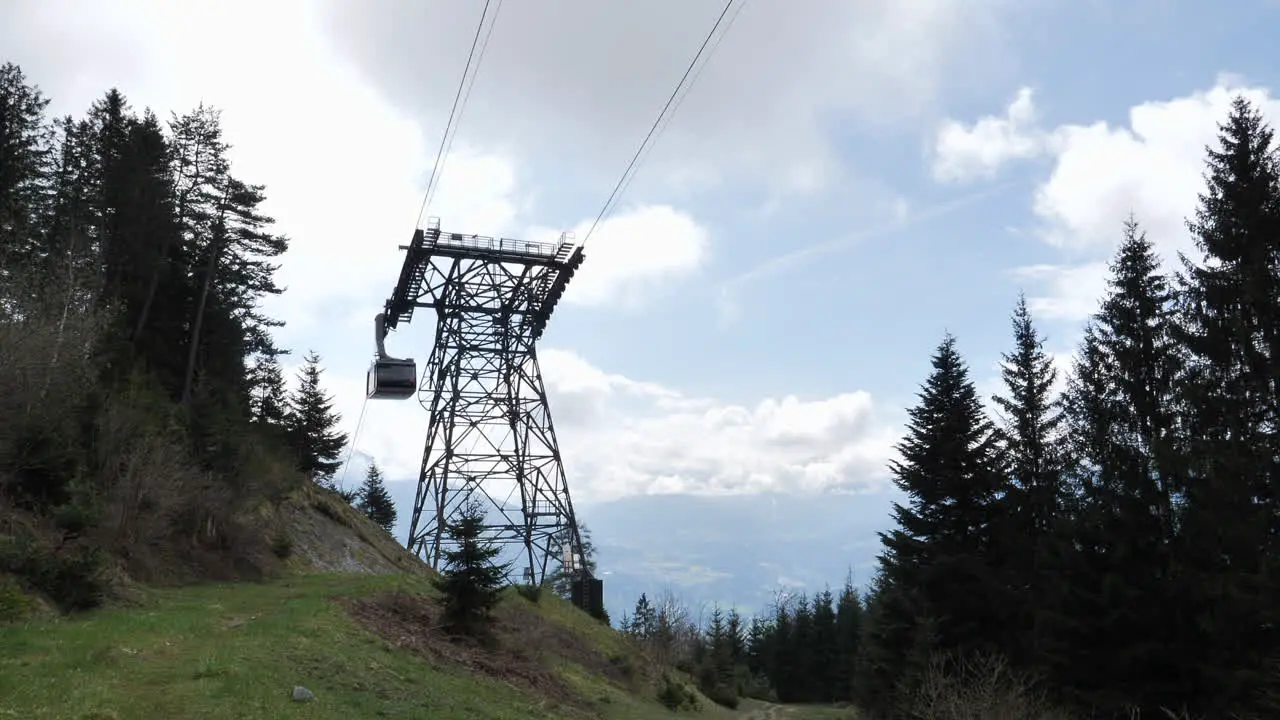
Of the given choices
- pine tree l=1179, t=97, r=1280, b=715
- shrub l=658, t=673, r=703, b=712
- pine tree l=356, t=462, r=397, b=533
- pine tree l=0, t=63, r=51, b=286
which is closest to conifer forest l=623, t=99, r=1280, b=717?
pine tree l=1179, t=97, r=1280, b=715

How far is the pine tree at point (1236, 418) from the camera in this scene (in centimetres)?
2119

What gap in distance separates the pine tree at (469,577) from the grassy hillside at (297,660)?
2.38 ft

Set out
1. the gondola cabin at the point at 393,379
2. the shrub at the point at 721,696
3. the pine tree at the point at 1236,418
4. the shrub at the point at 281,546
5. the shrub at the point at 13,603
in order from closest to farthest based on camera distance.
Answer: the shrub at the point at 13,603, the pine tree at the point at 1236,418, the shrub at the point at 281,546, the gondola cabin at the point at 393,379, the shrub at the point at 721,696

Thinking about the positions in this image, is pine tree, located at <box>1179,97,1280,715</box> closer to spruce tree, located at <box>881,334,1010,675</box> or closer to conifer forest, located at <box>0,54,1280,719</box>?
conifer forest, located at <box>0,54,1280,719</box>

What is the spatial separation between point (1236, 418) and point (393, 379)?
32.8 meters

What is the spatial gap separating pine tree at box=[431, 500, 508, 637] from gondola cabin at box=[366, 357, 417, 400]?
1890 centimetres

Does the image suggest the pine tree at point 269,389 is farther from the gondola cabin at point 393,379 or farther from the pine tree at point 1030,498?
the pine tree at point 1030,498

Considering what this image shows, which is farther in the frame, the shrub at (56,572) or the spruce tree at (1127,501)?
the spruce tree at (1127,501)

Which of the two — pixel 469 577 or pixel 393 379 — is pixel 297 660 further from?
pixel 393 379

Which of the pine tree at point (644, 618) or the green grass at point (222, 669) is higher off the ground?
the pine tree at point (644, 618)

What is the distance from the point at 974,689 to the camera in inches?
797

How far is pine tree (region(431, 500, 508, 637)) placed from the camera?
22016 mm

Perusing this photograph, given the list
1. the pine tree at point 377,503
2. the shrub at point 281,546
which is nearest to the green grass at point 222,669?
the shrub at point 281,546

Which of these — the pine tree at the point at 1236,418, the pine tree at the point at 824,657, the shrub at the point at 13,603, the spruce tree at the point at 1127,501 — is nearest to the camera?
the shrub at the point at 13,603
